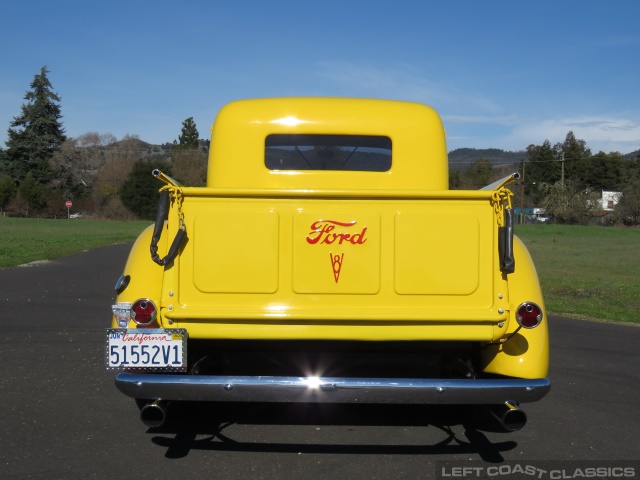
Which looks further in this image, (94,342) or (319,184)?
(94,342)

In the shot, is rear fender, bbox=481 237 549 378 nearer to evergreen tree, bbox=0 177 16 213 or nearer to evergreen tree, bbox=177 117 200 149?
evergreen tree, bbox=0 177 16 213

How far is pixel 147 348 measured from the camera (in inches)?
162

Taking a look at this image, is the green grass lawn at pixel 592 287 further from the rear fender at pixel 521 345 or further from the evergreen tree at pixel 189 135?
the evergreen tree at pixel 189 135

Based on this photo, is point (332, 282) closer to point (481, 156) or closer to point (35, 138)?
point (35, 138)

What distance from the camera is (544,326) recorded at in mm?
4449

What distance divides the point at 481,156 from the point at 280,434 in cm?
10985

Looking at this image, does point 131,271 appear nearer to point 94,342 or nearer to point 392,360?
point 392,360

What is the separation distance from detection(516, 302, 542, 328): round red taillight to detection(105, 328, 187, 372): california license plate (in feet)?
6.36

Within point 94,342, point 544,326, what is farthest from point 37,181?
point 544,326

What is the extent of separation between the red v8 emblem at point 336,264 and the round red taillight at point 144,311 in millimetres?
1060

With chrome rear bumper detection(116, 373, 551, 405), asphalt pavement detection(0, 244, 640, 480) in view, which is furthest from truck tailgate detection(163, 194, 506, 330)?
asphalt pavement detection(0, 244, 640, 480)

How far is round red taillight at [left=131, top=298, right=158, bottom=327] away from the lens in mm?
4211

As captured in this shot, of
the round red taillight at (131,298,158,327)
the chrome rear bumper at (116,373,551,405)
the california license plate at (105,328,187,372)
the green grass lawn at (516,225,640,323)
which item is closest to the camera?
the chrome rear bumper at (116,373,551,405)

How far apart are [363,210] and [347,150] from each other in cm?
194
